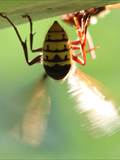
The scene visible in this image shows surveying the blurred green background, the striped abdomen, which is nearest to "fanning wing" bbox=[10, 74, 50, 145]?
the striped abdomen

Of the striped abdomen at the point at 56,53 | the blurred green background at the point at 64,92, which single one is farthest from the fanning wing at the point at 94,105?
the blurred green background at the point at 64,92

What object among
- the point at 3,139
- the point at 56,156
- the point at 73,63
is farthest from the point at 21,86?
the point at 56,156

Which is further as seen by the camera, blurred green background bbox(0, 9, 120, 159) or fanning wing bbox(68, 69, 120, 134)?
blurred green background bbox(0, 9, 120, 159)

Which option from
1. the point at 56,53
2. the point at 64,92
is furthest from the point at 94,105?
the point at 64,92

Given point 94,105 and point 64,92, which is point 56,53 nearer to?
point 94,105

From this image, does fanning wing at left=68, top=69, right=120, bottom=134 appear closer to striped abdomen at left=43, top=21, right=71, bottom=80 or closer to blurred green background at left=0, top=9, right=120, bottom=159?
striped abdomen at left=43, top=21, right=71, bottom=80

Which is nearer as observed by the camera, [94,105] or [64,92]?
[94,105]
